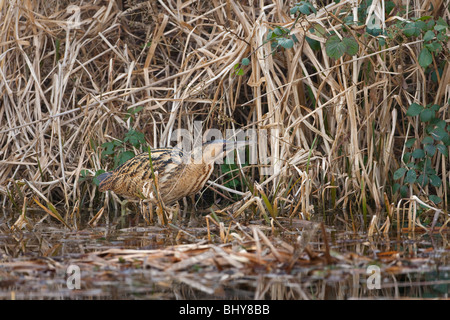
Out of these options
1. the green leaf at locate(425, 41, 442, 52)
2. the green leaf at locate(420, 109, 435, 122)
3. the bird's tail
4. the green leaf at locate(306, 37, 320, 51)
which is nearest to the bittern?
the bird's tail

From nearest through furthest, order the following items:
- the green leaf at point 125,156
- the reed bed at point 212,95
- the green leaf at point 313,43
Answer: the reed bed at point 212,95, the green leaf at point 313,43, the green leaf at point 125,156

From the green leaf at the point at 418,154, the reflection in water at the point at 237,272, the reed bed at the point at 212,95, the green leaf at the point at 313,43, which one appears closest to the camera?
the reflection in water at the point at 237,272

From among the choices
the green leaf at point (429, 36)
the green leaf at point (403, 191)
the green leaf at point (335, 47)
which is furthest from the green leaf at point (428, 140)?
the green leaf at point (335, 47)

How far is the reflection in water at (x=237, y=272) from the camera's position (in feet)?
6.10

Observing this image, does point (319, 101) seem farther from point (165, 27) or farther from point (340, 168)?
point (165, 27)

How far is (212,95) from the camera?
12.9ft

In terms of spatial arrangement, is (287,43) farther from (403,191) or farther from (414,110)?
(403,191)

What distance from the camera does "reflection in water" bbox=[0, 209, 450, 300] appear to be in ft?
6.10

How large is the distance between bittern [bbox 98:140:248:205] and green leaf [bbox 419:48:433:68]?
3.47 feet

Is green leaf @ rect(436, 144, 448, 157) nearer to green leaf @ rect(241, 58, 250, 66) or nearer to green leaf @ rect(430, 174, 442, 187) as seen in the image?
green leaf @ rect(430, 174, 442, 187)

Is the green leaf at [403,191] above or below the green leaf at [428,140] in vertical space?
below

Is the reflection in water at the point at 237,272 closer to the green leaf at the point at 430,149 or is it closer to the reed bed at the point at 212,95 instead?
the reed bed at the point at 212,95

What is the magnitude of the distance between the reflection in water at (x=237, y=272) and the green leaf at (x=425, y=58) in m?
0.90
